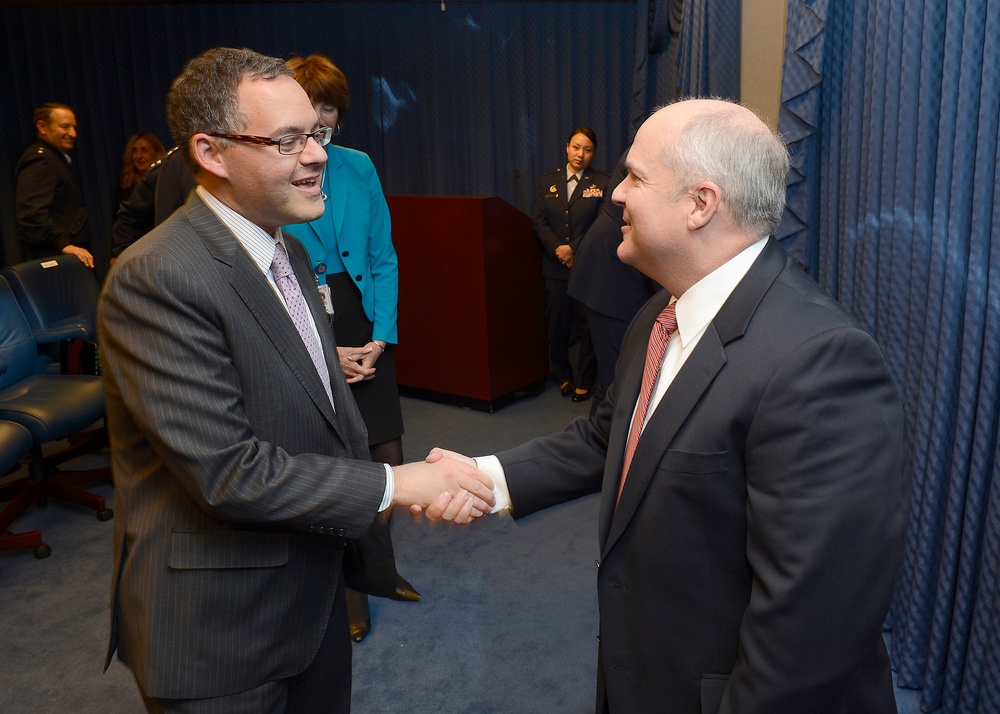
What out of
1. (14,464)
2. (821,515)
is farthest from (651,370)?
(14,464)

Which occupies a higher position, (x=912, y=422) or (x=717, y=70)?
(x=717, y=70)

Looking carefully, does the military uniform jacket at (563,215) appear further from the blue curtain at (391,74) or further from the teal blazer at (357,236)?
the teal blazer at (357,236)

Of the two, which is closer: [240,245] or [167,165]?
[240,245]

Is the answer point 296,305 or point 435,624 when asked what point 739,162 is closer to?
point 296,305

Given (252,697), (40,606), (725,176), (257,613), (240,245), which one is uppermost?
(725,176)

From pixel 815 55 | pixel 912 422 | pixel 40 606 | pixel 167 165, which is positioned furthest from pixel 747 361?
pixel 40 606

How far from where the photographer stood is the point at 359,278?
290cm

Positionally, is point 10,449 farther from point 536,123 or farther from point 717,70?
point 536,123

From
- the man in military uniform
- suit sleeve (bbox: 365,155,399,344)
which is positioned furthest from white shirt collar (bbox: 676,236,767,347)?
the man in military uniform

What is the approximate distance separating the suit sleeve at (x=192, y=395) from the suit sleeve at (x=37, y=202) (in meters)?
4.26

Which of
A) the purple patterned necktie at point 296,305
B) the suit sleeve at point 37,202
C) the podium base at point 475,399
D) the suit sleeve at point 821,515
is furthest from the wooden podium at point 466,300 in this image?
the suit sleeve at point 821,515

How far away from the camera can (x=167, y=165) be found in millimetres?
2898

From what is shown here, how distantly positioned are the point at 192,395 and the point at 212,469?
118mm

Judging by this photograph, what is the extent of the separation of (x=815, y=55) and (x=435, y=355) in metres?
3.32
